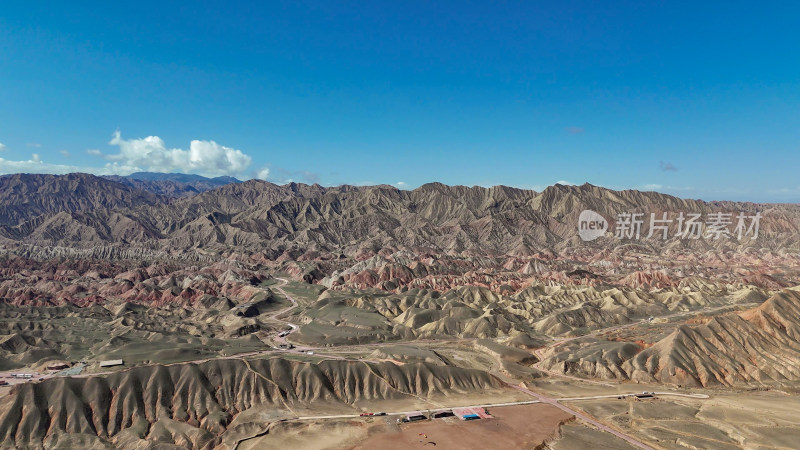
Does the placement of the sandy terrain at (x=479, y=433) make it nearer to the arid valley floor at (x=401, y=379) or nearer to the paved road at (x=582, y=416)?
the arid valley floor at (x=401, y=379)

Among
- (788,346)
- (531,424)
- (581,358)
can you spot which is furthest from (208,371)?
(788,346)

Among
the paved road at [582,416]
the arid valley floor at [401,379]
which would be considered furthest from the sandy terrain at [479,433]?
the paved road at [582,416]

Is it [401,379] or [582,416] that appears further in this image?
[401,379]

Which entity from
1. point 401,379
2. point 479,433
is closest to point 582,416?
point 479,433

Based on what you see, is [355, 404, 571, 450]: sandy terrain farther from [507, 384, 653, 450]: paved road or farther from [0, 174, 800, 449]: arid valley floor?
[507, 384, 653, 450]: paved road

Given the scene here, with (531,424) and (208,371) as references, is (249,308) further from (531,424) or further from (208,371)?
(531,424)

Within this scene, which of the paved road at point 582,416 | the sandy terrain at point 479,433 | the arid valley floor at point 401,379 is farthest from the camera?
the arid valley floor at point 401,379

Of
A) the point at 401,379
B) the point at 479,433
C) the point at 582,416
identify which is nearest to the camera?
the point at 479,433

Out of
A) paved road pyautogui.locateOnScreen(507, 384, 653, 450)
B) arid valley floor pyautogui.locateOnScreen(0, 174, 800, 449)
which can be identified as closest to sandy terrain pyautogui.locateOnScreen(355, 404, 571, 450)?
arid valley floor pyautogui.locateOnScreen(0, 174, 800, 449)

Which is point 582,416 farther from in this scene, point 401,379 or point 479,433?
point 401,379

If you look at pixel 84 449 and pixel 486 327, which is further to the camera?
pixel 486 327

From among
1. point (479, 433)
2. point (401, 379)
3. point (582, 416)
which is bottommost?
Answer: point (479, 433)
